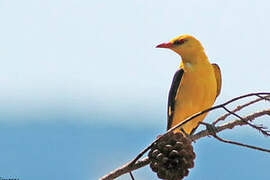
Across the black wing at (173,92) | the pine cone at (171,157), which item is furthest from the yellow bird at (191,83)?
the pine cone at (171,157)

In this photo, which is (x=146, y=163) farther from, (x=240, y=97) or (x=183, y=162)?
(x=240, y=97)

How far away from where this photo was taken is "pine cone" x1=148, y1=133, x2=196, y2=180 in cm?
210

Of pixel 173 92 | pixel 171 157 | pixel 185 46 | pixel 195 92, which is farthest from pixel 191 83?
pixel 171 157

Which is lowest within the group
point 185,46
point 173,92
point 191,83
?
point 191,83

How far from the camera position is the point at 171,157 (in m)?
2.12

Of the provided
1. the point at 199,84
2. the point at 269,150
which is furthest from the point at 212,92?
the point at 269,150

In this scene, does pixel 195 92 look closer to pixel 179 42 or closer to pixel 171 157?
pixel 179 42

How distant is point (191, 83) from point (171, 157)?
12.2 ft

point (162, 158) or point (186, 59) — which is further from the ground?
point (186, 59)

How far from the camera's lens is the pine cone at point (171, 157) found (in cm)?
210

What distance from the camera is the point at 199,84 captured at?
5684 mm

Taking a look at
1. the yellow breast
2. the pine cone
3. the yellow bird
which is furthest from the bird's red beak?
the pine cone

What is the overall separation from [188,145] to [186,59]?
396cm

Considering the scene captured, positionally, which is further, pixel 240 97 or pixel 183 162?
pixel 183 162
